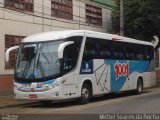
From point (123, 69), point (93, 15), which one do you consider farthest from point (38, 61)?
point (93, 15)

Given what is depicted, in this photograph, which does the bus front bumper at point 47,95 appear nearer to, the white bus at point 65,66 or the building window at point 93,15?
the white bus at point 65,66

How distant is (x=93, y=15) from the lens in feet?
130

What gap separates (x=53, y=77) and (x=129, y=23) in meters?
21.3

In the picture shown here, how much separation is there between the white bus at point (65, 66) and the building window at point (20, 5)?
8.11 metres

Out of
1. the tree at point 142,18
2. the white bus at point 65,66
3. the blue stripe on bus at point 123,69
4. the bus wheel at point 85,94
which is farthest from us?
the tree at point 142,18

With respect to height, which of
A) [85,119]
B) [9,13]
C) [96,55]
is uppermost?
[9,13]

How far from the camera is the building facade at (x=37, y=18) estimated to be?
2830cm

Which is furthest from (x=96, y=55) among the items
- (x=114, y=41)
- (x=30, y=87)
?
(x=30, y=87)

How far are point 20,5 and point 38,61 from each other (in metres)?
11.4

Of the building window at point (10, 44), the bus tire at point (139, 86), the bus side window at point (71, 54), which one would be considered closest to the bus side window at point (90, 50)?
the bus side window at point (71, 54)

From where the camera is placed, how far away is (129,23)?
39031mm

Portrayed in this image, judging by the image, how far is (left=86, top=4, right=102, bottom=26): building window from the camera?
38.5 m

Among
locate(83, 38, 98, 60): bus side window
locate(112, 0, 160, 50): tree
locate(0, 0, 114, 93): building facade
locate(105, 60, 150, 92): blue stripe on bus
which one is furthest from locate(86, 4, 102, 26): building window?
locate(83, 38, 98, 60): bus side window

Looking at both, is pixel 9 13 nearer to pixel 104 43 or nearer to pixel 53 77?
pixel 104 43
